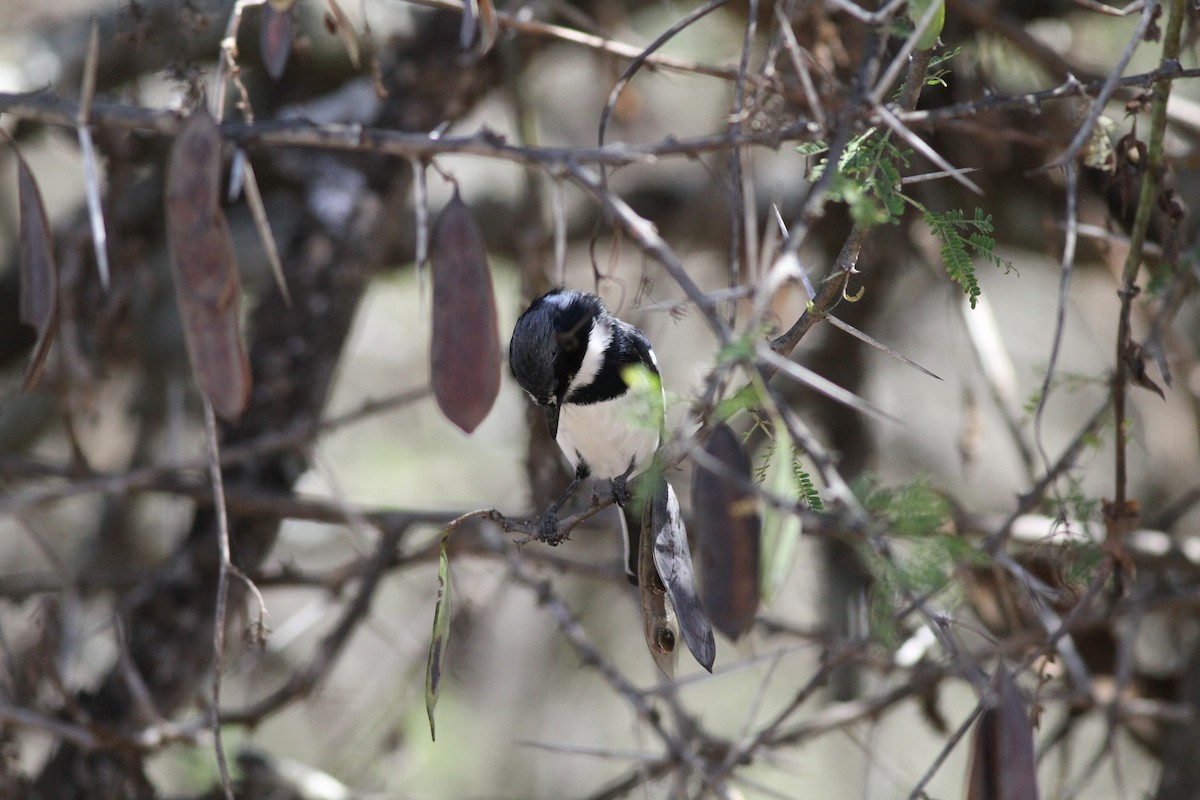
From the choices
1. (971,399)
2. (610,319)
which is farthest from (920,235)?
(610,319)

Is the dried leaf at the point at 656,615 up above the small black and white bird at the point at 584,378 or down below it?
above

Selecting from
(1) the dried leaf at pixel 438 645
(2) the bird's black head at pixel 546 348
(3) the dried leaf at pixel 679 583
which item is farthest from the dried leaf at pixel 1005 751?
(2) the bird's black head at pixel 546 348

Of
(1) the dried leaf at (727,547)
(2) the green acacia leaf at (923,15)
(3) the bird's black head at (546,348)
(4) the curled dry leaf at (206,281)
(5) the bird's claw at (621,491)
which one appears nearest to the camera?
(1) the dried leaf at (727,547)

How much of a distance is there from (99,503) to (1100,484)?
4.90m

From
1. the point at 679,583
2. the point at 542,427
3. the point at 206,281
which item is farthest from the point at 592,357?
the point at 206,281

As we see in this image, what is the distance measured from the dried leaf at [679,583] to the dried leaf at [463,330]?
302 mm

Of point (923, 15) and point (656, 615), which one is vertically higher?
point (923, 15)

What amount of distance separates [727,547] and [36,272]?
1.25 m

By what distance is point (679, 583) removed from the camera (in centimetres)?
186

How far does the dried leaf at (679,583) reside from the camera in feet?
5.89

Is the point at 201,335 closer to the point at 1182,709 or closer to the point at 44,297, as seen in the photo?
the point at 44,297

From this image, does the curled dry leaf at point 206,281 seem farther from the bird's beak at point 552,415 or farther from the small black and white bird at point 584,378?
the bird's beak at point 552,415

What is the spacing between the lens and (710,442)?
145 centimetres

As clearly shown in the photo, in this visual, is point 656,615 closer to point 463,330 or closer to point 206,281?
point 463,330
